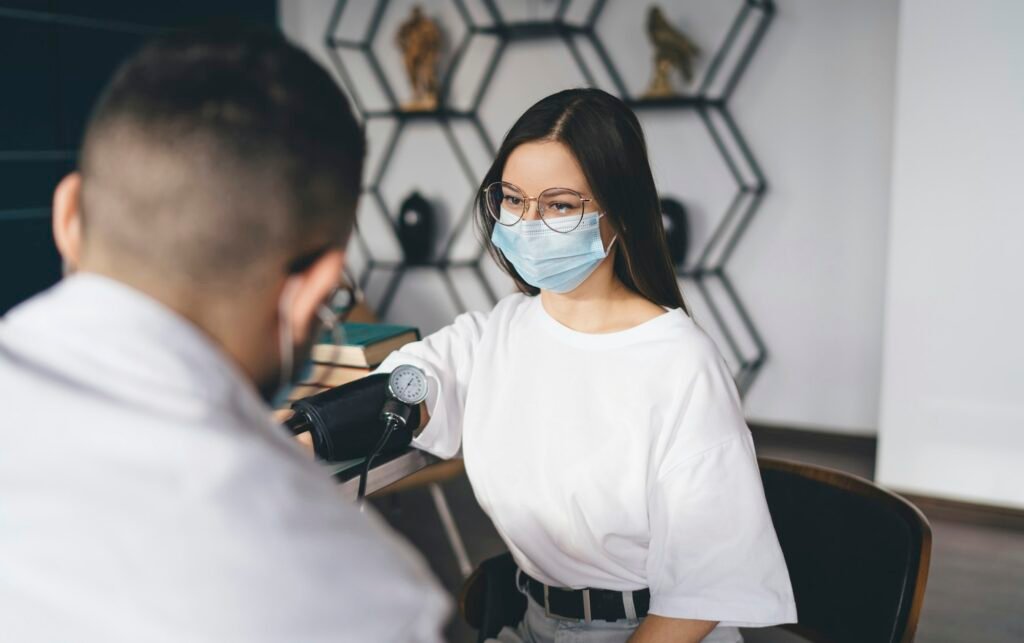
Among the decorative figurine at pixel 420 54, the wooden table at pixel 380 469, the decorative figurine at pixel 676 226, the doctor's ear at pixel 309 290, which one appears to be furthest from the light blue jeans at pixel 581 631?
the decorative figurine at pixel 420 54

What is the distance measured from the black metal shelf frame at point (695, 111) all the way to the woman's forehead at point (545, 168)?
8.14 feet

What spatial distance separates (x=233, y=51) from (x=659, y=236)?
0.81 meters

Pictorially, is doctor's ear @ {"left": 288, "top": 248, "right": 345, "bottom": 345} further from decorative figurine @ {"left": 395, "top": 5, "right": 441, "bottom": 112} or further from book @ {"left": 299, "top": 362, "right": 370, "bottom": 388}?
decorative figurine @ {"left": 395, "top": 5, "right": 441, "bottom": 112}

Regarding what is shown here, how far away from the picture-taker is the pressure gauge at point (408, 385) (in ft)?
4.01

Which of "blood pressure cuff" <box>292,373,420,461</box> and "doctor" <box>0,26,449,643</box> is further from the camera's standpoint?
"blood pressure cuff" <box>292,373,420,461</box>

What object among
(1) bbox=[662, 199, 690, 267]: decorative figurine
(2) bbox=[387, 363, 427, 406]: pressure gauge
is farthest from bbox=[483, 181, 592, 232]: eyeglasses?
(1) bbox=[662, 199, 690, 267]: decorative figurine

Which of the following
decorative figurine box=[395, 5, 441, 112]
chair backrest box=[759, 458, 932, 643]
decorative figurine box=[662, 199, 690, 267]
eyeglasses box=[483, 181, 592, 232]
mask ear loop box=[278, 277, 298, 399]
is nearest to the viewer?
mask ear loop box=[278, 277, 298, 399]

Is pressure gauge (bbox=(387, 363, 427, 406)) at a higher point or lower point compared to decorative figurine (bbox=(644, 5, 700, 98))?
lower

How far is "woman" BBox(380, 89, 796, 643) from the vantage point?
1056mm

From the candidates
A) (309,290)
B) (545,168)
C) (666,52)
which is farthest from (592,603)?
(666,52)

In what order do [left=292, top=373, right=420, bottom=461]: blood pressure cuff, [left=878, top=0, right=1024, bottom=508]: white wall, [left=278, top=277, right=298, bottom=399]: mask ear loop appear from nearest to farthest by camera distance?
[left=278, top=277, right=298, bottom=399]: mask ear loop < [left=292, top=373, right=420, bottom=461]: blood pressure cuff < [left=878, top=0, right=1024, bottom=508]: white wall

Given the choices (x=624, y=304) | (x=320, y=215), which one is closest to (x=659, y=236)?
(x=624, y=304)

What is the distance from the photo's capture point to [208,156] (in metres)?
0.56

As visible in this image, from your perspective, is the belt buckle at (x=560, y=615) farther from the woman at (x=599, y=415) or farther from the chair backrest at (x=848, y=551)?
the chair backrest at (x=848, y=551)
